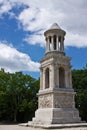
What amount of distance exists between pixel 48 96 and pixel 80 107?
43.1ft

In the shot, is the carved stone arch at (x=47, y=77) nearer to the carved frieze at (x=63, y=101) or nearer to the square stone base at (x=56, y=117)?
the carved frieze at (x=63, y=101)

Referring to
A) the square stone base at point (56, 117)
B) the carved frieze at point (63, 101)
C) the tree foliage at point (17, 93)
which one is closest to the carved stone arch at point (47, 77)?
the carved frieze at point (63, 101)

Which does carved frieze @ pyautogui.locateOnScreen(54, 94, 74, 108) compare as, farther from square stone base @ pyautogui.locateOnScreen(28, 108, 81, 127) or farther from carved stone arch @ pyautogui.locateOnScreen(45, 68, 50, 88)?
carved stone arch @ pyautogui.locateOnScreen(45, 68, 50, 88)

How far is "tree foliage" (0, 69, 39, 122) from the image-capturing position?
37.0 meters

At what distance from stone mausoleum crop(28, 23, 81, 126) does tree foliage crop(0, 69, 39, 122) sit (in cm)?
1174

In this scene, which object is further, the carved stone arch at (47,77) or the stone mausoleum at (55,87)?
the carved stone arch at (47,77)

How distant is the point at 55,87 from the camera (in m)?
23.8

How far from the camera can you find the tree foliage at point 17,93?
→ 3700 cm

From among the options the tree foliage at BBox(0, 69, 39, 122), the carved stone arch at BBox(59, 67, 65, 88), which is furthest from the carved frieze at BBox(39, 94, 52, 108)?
the tree foliage at BBox(0, 69, 39, 122)

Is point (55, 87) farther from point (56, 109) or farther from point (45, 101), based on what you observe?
point (56, 109)

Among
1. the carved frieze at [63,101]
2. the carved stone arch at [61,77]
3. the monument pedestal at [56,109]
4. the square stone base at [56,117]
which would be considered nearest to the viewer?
the square stone base at [56,117]

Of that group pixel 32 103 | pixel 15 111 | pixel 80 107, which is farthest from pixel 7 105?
pixel 80 107

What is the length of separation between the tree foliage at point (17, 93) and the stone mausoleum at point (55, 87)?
11743 mm

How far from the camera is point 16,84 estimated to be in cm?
3747
